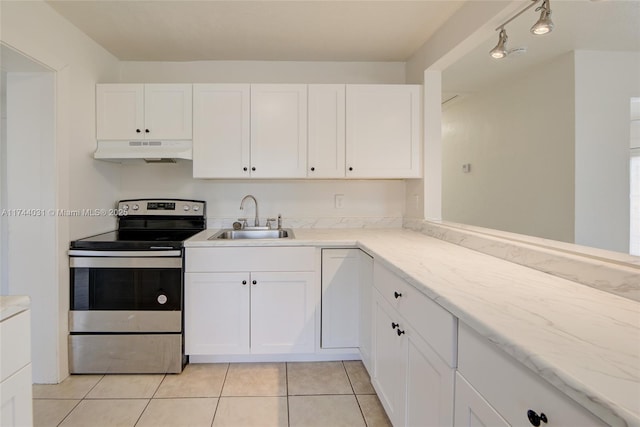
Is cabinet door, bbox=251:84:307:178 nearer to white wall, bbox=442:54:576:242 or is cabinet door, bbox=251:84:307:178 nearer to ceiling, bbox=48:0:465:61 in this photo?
ceiling, bbox=48:0:465:61

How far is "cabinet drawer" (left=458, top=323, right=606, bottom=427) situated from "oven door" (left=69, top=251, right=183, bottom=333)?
1.75 metres

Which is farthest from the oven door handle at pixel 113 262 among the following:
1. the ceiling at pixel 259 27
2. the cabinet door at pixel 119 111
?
the ceiling at pixel 259 27

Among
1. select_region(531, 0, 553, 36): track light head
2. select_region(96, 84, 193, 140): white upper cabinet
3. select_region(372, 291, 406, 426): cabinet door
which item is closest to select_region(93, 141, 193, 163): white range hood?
select_region(96, 84, 193, 140): white upper cabinet

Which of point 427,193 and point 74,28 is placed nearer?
point 74,28

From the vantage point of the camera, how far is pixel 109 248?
6.51ft

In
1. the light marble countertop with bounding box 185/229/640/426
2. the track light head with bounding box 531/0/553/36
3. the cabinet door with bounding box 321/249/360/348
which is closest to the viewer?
the light marble countertop with bounding box 185/229/640/426

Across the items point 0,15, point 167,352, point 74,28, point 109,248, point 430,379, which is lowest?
point 167,352

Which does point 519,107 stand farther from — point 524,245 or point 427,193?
point 524,245

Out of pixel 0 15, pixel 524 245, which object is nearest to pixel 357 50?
pixel 524 245

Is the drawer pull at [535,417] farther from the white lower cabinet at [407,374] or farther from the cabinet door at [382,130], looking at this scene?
the cabinet door at [382,130]

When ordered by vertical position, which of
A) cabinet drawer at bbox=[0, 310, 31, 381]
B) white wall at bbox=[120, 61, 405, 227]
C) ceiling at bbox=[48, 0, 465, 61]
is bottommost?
cabinet drawer at bbox=[0, 310, 31, 381]

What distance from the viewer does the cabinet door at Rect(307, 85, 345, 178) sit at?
7.77ft

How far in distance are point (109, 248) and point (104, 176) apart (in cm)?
73

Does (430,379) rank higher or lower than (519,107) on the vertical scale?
lower
